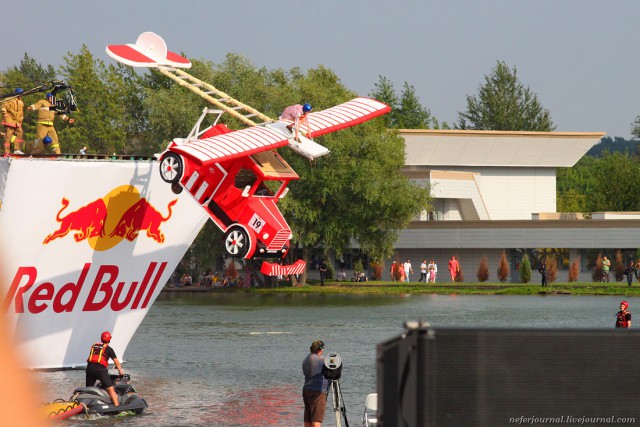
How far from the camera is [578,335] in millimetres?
7223

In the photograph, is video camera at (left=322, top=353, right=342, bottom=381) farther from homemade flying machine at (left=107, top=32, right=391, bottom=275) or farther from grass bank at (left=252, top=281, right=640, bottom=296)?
grass bank at (left=252, top=281, right=640, bottom=296)

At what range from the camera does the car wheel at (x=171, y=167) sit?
22750 millimetres

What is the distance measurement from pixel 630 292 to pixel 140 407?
49573 millimetres

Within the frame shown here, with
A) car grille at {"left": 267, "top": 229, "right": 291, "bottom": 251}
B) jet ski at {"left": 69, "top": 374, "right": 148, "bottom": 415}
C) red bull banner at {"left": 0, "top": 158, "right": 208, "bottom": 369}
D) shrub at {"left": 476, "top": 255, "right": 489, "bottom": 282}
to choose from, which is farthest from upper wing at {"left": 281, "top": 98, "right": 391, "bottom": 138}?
shrub at {"left": 476, "top": 255, "right": 489, "bottom": 282}

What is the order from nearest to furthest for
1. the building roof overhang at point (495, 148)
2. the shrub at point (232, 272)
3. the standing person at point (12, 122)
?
1. the standing person at point (12, 122)
2. the shrub at point (232, 272)
3. the building roof overhang at point (495, 148)

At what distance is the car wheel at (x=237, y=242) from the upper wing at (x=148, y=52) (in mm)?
4920

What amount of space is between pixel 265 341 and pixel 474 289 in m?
31.6

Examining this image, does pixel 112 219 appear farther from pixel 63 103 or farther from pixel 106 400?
pixel 106 400

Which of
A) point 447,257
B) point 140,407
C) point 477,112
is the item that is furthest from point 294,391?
point 477,112

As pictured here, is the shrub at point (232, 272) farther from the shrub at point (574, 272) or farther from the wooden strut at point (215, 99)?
the wooden strut at point (215, 99)

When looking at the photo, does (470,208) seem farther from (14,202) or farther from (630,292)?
(14,202)

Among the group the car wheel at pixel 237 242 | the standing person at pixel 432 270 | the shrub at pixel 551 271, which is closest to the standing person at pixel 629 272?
the shrub at pixel 551 271

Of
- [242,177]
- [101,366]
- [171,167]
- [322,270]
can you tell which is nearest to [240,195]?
Result: [242,177]

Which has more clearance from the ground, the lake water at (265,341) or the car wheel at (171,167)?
the car wheel at (171,167)
